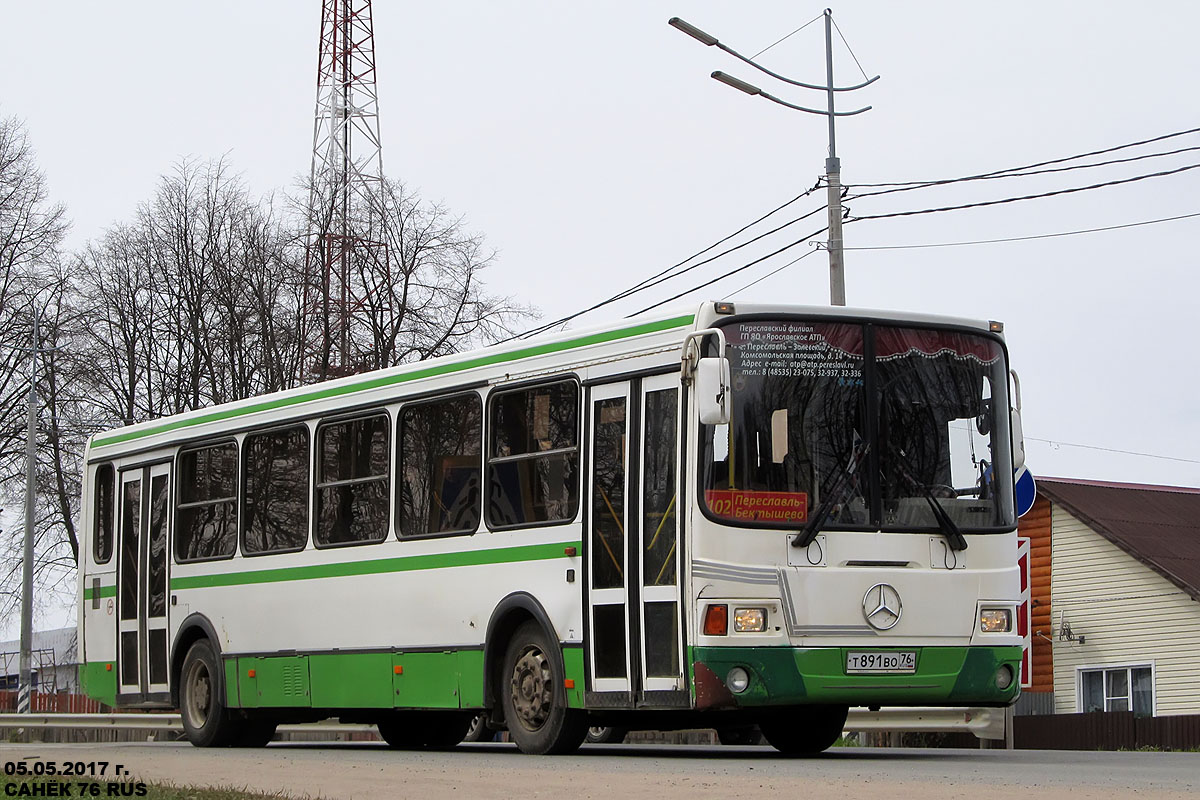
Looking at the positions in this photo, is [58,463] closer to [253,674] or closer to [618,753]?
[253,674]

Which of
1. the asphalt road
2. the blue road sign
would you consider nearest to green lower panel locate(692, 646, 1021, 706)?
the asphalt road

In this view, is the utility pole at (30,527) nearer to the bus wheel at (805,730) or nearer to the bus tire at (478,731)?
the bus tire at (478,731)

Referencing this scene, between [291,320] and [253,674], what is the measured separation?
86.5 feet

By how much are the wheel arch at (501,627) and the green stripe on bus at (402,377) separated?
1.82 meters

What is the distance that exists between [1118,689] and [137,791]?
3120cm

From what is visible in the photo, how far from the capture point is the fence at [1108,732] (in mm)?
27016

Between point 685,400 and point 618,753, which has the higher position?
point 685,400

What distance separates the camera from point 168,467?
18.8 metres

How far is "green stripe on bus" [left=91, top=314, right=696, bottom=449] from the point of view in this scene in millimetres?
13455

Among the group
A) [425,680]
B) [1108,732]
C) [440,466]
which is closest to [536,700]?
[425,680]

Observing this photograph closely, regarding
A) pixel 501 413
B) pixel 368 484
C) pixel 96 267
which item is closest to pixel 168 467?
pixel 368 484

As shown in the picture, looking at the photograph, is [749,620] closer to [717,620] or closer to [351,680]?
[717,620]

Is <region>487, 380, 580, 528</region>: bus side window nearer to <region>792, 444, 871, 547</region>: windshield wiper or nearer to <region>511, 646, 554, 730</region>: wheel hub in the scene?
<region>511, 646, 554, 730</region>: wheel hub

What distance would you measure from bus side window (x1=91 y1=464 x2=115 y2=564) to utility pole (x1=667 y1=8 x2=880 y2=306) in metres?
8.03
